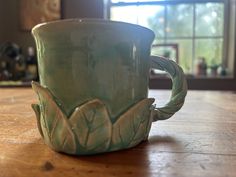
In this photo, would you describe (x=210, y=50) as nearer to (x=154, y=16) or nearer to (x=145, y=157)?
(x=154, y=16)

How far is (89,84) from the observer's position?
31 centimetres

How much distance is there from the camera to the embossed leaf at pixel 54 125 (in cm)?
31

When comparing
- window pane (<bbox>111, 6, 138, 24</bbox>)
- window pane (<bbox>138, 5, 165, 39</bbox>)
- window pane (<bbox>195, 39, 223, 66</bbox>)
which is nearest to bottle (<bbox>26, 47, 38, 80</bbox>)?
window pane (<bbox>111, 6, 138, 24</bbox>)

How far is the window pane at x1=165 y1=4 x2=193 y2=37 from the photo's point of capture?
250 cm

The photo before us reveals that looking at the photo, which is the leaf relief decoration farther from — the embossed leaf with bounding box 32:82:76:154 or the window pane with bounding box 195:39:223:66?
the window pane with bounding box 195:39:223:66

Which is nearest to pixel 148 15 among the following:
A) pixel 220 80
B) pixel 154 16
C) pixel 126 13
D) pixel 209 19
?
pixel 154 16

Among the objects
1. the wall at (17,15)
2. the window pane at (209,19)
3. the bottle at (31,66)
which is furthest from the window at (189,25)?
the bottle at (31,66)

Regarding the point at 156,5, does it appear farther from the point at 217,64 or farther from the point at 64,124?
the point at 64,124

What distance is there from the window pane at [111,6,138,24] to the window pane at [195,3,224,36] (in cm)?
56

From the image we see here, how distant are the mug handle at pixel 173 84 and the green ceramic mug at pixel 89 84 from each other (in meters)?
0.07

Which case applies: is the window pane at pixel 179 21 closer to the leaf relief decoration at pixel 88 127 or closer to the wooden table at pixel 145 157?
the wooden table at pixel 145 157

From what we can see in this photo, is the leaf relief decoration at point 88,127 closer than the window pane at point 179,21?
Yes

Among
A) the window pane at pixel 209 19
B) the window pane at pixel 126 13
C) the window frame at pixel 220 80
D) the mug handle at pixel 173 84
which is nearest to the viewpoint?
the mug handle at pixel 173 84

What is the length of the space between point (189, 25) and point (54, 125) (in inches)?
93.5
